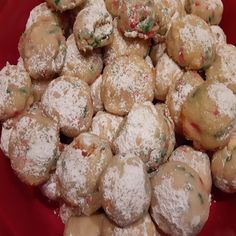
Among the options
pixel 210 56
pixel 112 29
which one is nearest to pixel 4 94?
pixel 112 29

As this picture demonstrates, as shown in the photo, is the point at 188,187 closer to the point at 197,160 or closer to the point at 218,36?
the point at 197,160

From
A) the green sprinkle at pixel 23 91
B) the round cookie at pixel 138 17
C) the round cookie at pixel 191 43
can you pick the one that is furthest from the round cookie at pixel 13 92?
the round cookie at pixel 191 43

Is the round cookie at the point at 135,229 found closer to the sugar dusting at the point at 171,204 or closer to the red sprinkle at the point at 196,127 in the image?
the sugar dusting at the point at 171,204

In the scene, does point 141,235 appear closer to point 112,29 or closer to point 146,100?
point 146,100

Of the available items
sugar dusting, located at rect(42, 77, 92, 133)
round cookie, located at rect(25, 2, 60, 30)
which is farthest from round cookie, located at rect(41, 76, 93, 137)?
round cookie, located at rect(25, 2, 60, 30)

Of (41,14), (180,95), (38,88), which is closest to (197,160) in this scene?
(180,95)

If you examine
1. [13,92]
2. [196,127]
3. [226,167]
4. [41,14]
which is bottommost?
[226,167]
